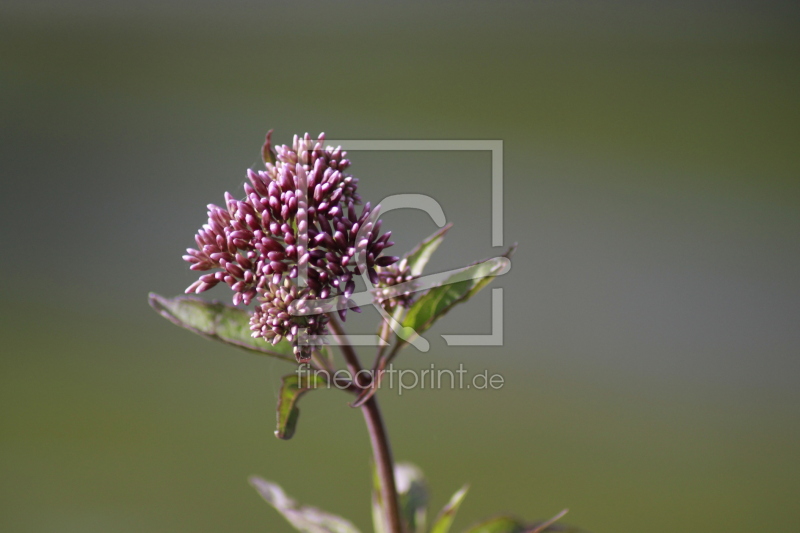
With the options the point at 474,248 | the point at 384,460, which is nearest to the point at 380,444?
the point at 384,460

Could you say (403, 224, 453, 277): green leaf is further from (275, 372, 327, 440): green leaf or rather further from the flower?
(275, 372, 327, 440): green leaf

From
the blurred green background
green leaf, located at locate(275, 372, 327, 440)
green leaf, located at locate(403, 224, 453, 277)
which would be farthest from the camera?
the blurred green background

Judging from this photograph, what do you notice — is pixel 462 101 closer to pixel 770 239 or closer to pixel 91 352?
pixel 770 239

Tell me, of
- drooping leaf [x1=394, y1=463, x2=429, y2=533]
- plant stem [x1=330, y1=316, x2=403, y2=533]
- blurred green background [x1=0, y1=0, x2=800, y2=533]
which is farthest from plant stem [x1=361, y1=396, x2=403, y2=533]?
blurred green background [x1=0, y1=0, x2=800, y2=533]

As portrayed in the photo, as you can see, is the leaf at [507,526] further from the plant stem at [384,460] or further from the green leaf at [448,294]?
the green leaf at [448,294]

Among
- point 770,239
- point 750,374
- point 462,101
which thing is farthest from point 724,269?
point 462,101

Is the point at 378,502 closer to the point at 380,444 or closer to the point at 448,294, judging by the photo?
the point at 380,444
